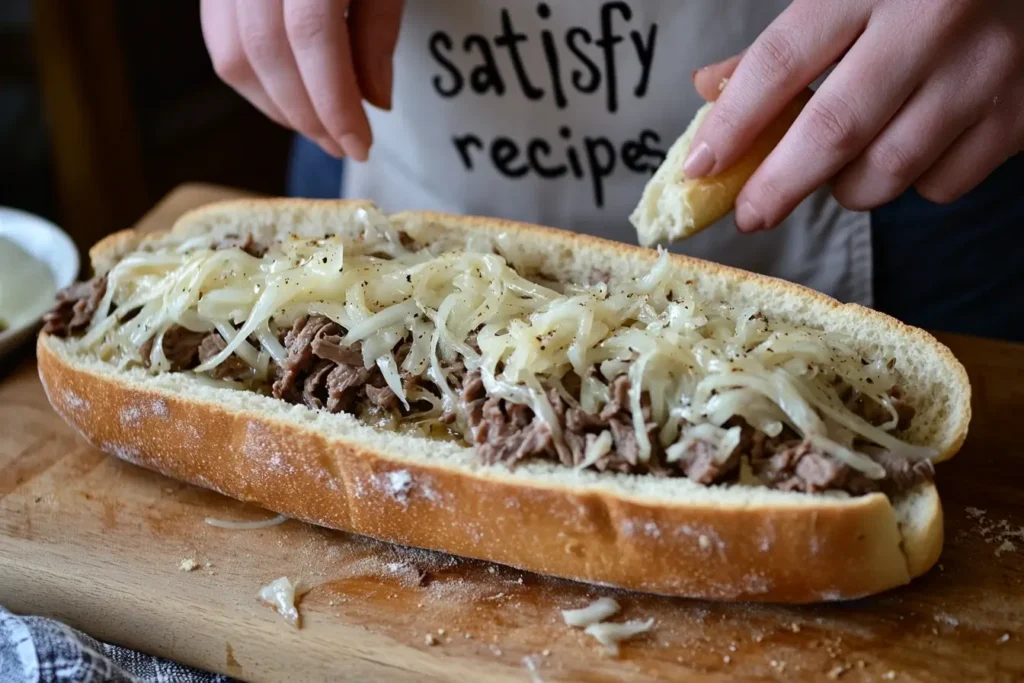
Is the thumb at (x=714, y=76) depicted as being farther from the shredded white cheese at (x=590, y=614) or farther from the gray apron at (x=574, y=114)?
the shredded white cheese at (x=590, y=614)

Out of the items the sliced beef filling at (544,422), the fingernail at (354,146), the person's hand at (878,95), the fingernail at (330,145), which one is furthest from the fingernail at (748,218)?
the fingernail at (330,145)

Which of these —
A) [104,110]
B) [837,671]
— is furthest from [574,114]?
[104,110]

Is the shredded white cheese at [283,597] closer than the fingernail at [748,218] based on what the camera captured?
Yes

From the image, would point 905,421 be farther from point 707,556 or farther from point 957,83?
point 957,83

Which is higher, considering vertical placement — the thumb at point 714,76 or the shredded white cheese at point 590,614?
the thumb at point 714,76

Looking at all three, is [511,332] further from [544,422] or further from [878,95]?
[878,95]

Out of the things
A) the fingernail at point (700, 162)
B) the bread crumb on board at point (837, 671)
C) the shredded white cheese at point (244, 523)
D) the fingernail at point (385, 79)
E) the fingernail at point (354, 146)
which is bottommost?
the shredded white cheese at point (244, 523)
